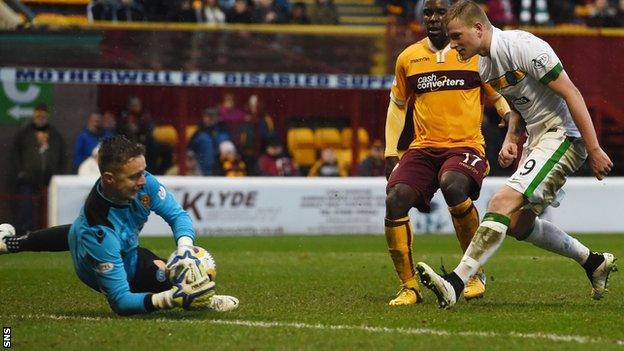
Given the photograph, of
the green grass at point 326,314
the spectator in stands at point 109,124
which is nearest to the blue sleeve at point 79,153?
the spectator in stands at point 109,124

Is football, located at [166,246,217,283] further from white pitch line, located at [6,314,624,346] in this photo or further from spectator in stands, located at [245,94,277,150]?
spectator in stands, located at [245,94,277,150]

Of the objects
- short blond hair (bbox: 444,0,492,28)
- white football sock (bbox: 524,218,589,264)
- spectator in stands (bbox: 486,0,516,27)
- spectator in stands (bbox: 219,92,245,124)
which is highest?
short blond hair (bbox: 444,0,492,28)

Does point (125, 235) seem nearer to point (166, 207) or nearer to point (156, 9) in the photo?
point (166, 207)

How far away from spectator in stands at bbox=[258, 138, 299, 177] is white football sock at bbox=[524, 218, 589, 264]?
1137cm

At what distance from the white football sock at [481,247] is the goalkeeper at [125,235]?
5.38 feet

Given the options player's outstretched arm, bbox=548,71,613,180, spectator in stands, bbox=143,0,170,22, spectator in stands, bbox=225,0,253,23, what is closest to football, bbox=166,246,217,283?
player's outstretched arm, bbox=548,71,613,180

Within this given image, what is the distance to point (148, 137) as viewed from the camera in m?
20.8

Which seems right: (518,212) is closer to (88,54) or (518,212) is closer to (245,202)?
(245,202)

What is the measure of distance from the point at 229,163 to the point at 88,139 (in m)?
2.28

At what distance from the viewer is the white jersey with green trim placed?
28.0 feet

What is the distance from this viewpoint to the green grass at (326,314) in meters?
7.15

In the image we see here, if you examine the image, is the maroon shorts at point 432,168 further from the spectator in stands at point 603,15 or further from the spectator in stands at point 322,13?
the spectator in stands at point 603,15

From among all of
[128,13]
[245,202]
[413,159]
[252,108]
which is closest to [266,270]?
[413,159]

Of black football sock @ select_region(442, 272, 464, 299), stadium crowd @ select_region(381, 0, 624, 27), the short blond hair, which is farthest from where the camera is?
stadium crowd @ select_region(381, 0, 624, 27)
